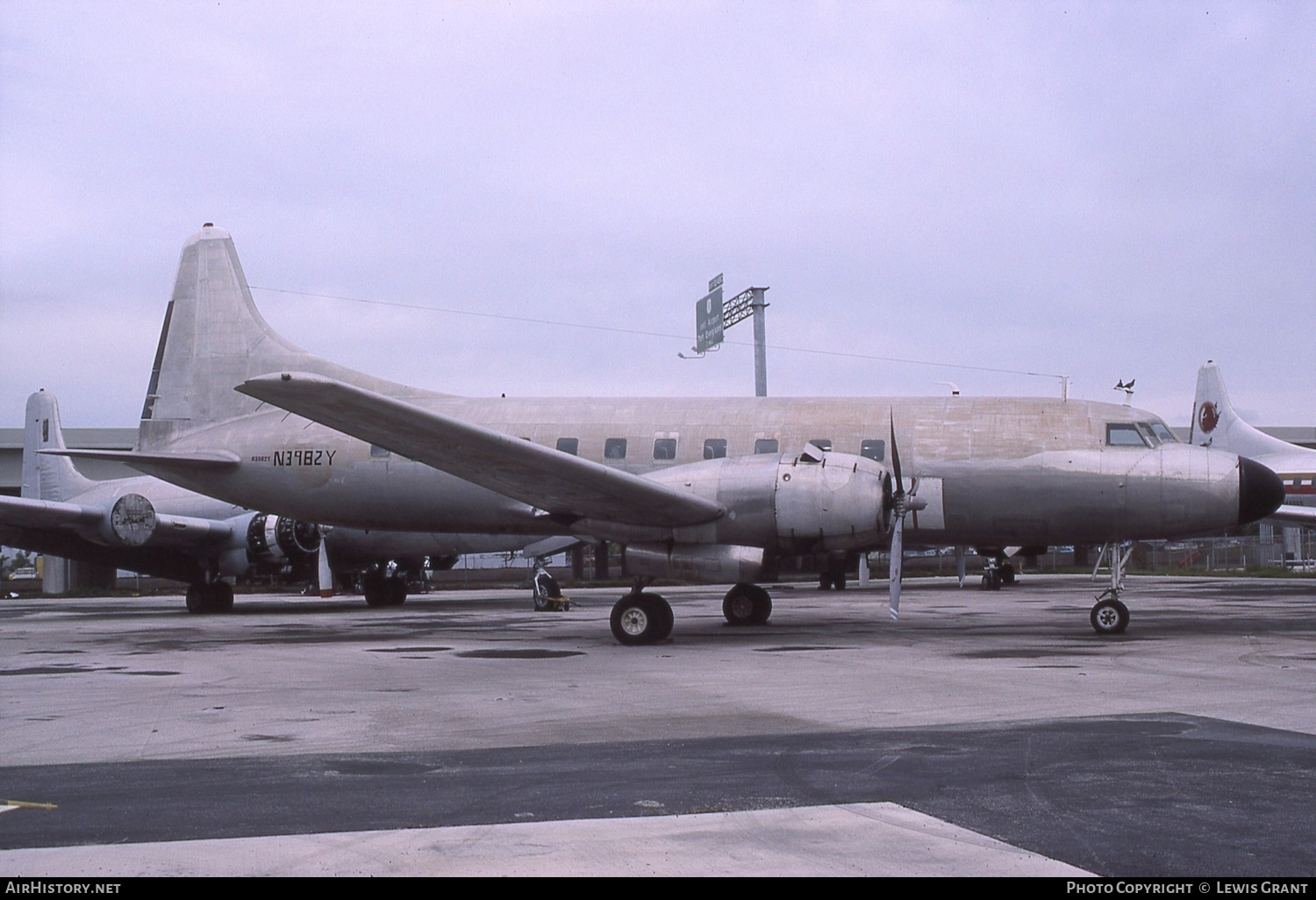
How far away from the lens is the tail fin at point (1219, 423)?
43.9 meters

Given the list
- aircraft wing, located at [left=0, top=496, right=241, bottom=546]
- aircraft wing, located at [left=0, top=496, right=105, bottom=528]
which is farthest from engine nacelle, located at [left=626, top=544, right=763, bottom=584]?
aircraft wing, located at [left=0, top=496, right=105, bottom=528]

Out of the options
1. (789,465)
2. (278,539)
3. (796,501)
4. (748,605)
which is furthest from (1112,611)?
(278,539)

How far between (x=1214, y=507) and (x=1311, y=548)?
52.3 metres

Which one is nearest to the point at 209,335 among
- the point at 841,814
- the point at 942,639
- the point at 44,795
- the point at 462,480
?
the point at 462,480

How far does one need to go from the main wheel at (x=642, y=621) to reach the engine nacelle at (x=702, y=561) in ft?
1.38

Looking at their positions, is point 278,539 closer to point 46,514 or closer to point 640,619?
point 46,514

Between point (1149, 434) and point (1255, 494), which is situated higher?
point (1149, 434)

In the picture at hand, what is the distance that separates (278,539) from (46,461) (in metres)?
12.2

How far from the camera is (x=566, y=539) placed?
76.0 ft

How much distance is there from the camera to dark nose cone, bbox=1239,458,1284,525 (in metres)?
15.8

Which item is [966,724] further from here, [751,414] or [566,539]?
[566,539]

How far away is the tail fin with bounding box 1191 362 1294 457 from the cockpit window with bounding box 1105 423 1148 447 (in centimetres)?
3005

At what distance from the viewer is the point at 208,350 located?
20594 mm

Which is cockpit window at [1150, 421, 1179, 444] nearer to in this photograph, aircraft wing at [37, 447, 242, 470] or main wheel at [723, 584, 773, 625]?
main wheel at [723, 584, 773, 625]
